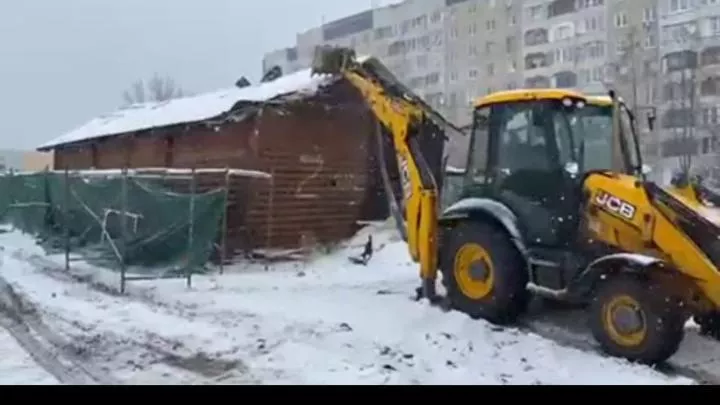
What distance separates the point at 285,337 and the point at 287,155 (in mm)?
8084

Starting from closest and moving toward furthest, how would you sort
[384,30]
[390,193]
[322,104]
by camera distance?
1. [390,193]
2. [322,104]
3. [384,30]

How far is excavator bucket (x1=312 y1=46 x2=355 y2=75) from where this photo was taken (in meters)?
11.5

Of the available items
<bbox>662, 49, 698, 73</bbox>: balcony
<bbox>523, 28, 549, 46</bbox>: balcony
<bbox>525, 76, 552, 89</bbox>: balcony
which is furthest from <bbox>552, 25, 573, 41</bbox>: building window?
<bbox>662, 49, 698, 73</bbox>: balcony

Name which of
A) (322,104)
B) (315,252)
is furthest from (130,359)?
(322,104)

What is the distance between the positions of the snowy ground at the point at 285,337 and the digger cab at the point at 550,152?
1.28 metres

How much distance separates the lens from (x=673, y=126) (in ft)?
135

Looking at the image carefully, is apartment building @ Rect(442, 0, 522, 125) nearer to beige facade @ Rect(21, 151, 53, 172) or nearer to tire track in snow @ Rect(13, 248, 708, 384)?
beige facade @ Rect(21, 151, 53, 172)

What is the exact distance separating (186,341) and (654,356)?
175 inches

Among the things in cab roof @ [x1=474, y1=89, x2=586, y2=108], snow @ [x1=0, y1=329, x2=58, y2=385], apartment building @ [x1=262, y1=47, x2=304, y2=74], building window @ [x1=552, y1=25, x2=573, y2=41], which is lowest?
snow @ [x1=0, y1=329, x2=58, y2=385]

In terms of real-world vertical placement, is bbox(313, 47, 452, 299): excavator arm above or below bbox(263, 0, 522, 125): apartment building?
below

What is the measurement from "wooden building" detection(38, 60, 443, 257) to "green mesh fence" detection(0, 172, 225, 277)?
191 centimetres

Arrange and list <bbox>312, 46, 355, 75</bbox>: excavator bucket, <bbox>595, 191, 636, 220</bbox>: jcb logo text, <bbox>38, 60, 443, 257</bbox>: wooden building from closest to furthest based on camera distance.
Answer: <bbox>595, 191, 636, 220</bbox>: jcb logo text
<bbox>312, 46, 355, 75</bbox>: excavator bucket
<bbox>38, 60, 443, 257</bbox>: wooden building

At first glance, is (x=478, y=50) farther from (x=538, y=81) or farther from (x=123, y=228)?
(x=123, y=228)
